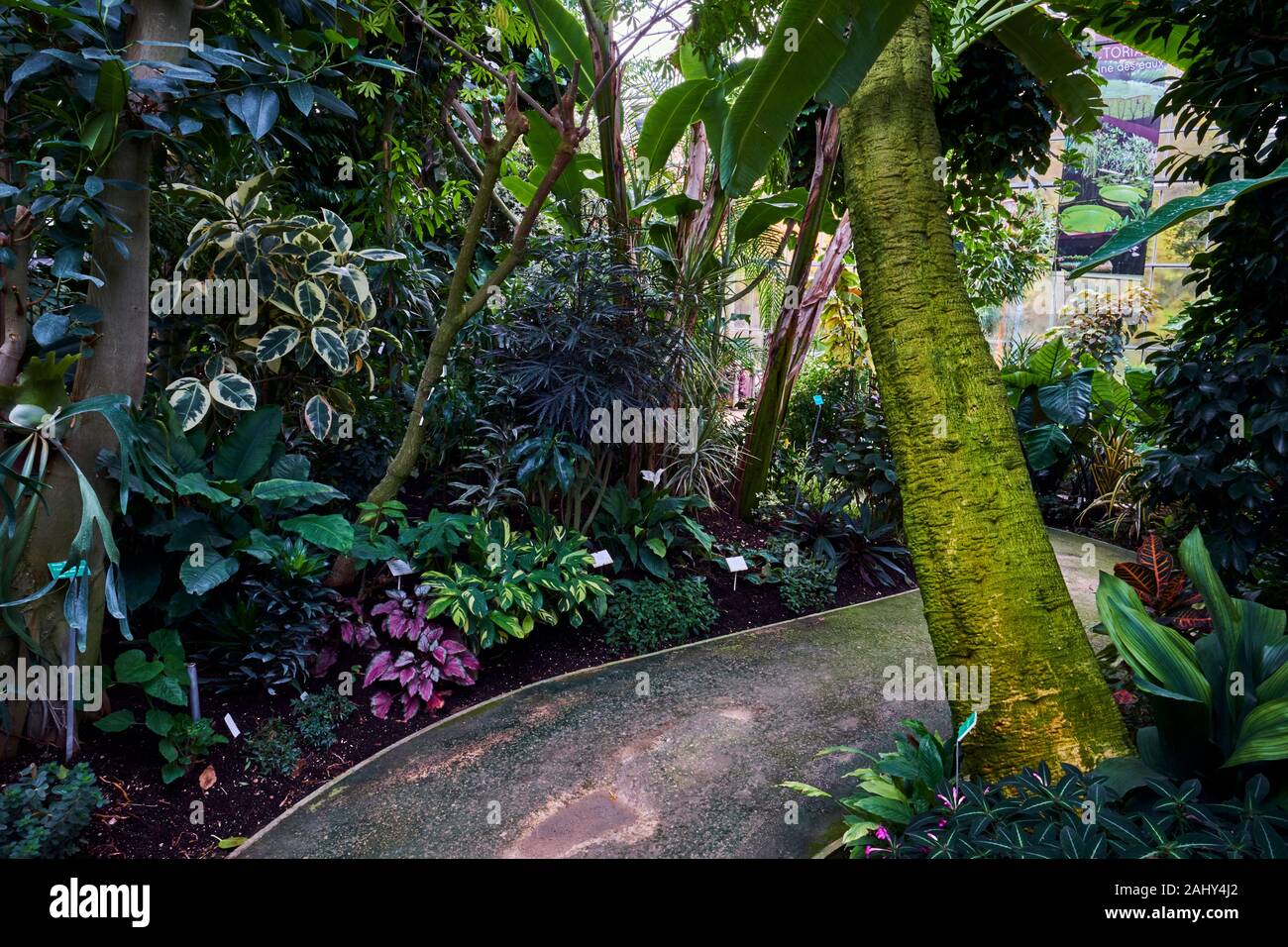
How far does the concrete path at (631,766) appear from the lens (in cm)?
266

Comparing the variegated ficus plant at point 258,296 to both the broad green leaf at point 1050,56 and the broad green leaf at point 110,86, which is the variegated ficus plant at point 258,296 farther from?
the broad green leaf at point 1050,56

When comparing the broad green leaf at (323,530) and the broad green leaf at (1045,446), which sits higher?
the broad green leaf at (1045,446)

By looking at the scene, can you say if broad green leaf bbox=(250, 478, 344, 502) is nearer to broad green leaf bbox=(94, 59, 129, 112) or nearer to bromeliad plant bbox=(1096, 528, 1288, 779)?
broad green leaf bbox=(94, 59, 129, 112)

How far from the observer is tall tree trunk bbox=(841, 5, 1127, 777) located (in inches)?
88.4

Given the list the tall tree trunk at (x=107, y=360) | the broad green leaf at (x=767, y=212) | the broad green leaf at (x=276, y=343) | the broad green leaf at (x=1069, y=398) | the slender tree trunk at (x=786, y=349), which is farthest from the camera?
the broad green leaf at (x=1069, y=398)

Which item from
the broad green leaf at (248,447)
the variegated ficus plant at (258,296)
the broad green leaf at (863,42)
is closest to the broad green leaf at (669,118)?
the variegated ficus plant at (258,296)

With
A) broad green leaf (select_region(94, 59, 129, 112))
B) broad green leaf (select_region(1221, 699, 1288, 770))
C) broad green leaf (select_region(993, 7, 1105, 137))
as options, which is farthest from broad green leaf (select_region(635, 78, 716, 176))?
broad green leaf (select_region(1221, 699, 1288, 770))

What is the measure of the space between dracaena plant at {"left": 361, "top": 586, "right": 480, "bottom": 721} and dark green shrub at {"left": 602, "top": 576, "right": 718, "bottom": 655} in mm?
951

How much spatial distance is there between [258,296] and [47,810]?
7.43 ft

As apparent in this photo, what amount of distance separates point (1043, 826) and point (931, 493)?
94cm

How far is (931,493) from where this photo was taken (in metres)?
2.34

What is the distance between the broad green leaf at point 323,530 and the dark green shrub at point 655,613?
161 centimetres

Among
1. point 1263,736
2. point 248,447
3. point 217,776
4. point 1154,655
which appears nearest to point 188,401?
point 248,447
